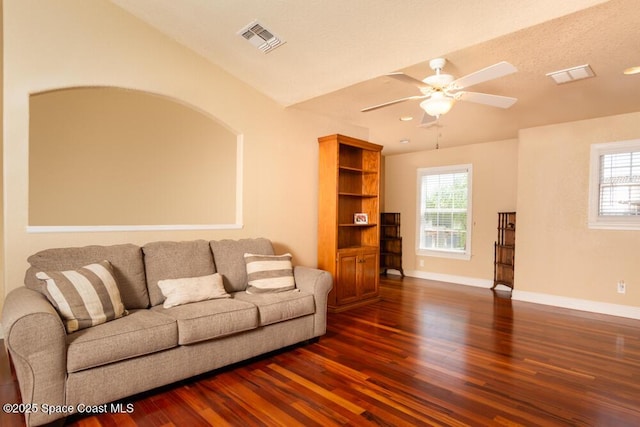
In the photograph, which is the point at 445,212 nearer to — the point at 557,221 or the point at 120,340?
the point at 557,221

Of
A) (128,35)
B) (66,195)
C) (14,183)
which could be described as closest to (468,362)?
(14,183)

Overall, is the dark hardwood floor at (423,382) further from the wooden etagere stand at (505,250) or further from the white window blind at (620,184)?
the wooden etagere stand at (505,250)

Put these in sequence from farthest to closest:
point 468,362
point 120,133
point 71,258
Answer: point 120,133
point 468,362
point 71,258

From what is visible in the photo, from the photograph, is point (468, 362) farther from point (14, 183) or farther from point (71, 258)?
point (14, 183)

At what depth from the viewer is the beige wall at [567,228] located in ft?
14.6

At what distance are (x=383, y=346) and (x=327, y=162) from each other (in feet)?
7.81

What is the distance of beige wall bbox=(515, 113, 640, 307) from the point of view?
4.44 m

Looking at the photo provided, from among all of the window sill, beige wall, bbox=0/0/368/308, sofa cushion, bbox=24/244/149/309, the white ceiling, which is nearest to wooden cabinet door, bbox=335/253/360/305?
beige wall, bbox=0/0/368/308

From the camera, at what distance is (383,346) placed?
330 centimetres

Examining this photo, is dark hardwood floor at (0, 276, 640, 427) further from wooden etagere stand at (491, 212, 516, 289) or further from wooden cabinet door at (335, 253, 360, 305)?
wooden etagere stand at (491, 212, 516, 289)

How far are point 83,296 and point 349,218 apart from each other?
3574 millimetres

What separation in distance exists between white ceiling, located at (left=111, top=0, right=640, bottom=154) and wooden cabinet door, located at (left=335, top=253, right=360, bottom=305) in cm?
198

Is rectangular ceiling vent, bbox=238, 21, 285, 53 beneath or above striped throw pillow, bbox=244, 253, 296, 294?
above

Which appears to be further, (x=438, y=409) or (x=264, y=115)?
(x=264, y=115)
